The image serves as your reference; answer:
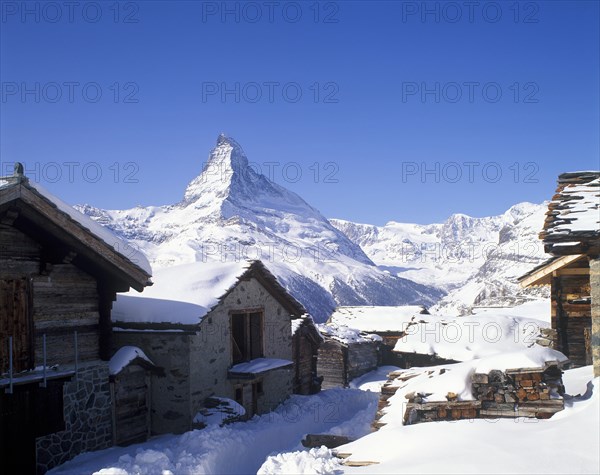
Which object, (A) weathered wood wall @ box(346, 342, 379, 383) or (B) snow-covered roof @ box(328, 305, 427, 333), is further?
(B) snow-covered roof @ box(328, 305, 427, 333)

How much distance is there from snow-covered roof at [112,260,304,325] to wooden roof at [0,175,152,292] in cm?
277

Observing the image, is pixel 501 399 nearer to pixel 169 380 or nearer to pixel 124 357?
pixel 169 380

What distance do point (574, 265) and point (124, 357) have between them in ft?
41.4

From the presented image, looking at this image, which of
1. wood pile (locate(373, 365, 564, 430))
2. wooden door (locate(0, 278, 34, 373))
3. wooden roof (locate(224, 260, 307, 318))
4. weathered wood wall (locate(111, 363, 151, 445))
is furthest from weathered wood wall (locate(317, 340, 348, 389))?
wooden door (locate(0, 278, 34, 373))

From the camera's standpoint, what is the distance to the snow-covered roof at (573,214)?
29.3 ft

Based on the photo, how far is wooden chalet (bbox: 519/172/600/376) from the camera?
901 centimetres

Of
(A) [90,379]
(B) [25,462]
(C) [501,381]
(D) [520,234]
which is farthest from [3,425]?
(D) [520,234]

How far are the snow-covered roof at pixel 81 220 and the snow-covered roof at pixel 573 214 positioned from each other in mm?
8782

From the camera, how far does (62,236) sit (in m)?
11.5

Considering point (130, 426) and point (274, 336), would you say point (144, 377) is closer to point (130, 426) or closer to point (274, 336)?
point (130, 426)

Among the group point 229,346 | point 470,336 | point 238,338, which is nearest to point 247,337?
point 238,338

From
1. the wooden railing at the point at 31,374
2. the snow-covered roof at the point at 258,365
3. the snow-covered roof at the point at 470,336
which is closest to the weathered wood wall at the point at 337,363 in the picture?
the snow-covered roof at the point at 470,336

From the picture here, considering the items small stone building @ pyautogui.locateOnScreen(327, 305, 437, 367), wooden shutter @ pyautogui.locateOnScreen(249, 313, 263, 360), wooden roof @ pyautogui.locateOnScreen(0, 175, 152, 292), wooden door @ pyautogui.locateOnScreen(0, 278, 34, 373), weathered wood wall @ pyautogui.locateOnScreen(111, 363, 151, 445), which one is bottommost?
small stone building @ pyautogui.locateOnScreen(327, 305, 437, 367)

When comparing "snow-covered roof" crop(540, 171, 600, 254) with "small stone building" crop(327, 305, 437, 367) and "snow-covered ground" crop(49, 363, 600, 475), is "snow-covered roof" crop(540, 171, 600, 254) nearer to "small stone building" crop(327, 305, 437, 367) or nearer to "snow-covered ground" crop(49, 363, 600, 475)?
"snow-covered ground" crop(49, 363, 600, 475)
